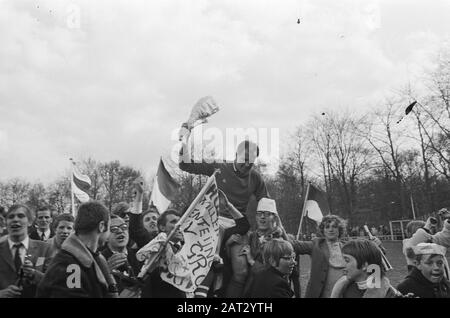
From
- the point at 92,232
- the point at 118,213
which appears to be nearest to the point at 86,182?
the point at 118,213

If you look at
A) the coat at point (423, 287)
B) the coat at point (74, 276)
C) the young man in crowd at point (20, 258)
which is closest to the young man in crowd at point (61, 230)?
the young man in crowd at point (20, 258)

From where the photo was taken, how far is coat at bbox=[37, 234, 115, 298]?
3.03 m

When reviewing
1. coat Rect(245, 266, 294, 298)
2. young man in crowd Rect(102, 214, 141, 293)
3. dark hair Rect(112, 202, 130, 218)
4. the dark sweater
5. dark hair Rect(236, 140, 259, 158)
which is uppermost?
dark hair Rect(236, 140, 259, 158)

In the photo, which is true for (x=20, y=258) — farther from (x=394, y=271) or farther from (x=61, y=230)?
(x=394, y=271)

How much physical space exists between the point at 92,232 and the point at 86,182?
21.3ft

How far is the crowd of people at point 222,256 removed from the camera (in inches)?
130

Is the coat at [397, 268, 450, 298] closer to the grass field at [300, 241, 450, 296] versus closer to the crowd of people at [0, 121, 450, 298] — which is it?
the crowd of people at [0, 121, 450, 298]

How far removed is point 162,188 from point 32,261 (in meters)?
5.69

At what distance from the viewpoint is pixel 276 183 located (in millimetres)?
43656

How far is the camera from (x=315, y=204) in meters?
6.72

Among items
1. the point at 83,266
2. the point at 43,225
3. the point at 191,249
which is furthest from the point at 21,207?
the point at 43,225

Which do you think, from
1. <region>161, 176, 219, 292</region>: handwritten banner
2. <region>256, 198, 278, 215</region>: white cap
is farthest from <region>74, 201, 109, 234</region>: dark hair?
<region>256, 198, 278, 215</region>: white cap

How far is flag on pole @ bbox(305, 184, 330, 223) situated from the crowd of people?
1.35 metres
